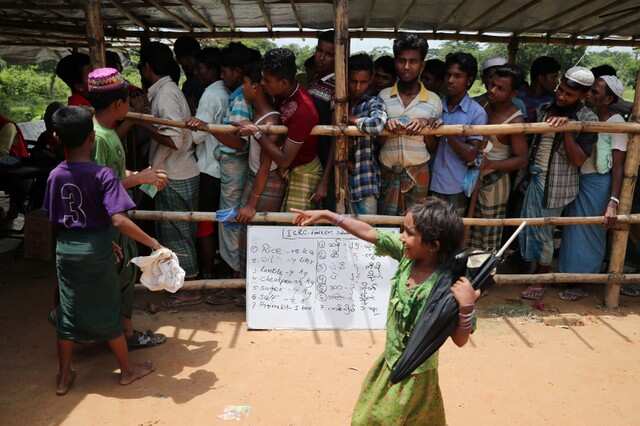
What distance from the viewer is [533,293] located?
447 centimetres

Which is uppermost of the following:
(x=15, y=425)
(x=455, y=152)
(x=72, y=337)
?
(x=455, y=152)

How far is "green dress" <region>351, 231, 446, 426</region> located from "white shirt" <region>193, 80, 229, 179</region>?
235 centimetres

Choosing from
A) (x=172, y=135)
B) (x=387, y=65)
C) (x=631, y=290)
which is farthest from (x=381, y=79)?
(x=631, y=290)

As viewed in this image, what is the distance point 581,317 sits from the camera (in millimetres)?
4164

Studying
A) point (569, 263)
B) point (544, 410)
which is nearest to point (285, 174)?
point (544, 410)

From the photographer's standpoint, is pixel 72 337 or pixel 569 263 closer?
pixel 72 337

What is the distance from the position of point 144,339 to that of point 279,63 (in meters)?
2.09

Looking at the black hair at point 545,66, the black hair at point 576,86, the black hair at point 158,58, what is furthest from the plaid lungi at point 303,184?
the black hair at point 545,66

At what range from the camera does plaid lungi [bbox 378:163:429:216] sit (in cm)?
389

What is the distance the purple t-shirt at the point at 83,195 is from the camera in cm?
262

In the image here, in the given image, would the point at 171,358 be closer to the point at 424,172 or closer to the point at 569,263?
the point at 424,172

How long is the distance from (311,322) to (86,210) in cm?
184

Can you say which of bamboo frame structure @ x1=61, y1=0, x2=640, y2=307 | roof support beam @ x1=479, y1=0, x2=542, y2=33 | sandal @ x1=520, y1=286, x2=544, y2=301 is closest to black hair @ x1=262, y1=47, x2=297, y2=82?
bamboo frame structure @ x1=61, y1=0, x2=640, y2=307

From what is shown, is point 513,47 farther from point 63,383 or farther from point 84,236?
point 63,383
